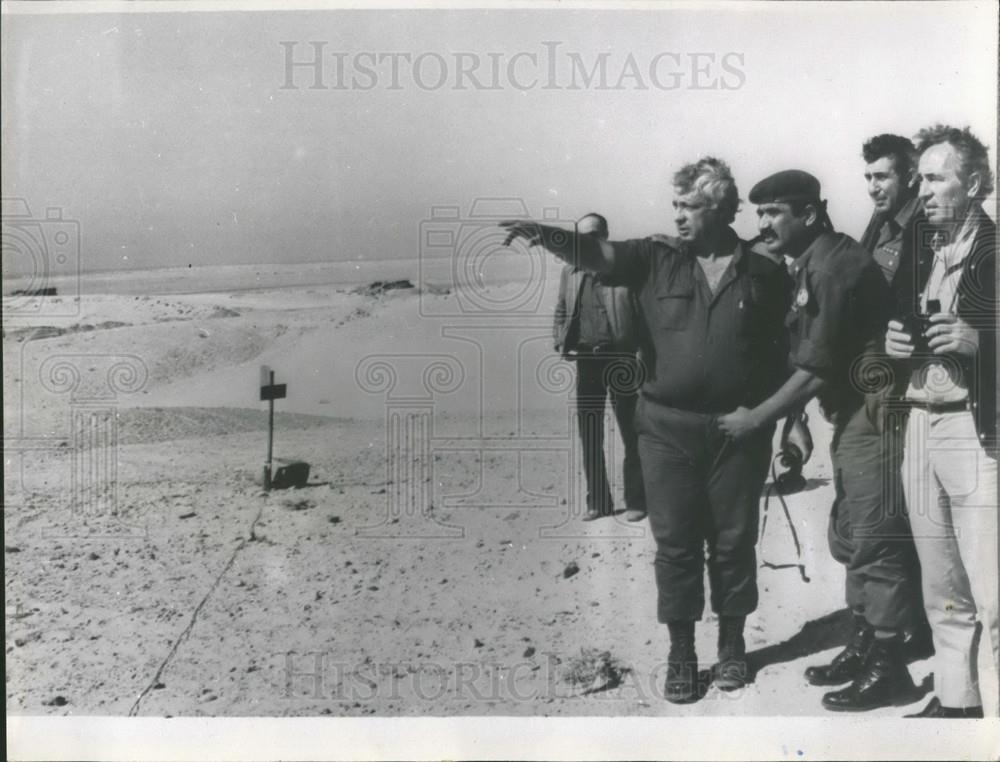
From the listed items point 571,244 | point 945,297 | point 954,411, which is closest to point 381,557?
point 571,244

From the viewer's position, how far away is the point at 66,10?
10.3 feet

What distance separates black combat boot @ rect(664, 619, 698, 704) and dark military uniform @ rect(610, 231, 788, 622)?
9cm

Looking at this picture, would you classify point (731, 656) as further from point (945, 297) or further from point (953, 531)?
point (945, 297)

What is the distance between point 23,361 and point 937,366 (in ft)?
10.8

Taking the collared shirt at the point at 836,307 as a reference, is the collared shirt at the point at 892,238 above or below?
above

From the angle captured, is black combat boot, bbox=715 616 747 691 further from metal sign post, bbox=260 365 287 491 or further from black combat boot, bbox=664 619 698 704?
metal sign post, bbox=260 365 287 491

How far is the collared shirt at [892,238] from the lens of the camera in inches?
117

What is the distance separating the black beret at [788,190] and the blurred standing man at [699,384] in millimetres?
85

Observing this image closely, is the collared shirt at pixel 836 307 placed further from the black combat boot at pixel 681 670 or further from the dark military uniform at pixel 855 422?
the black combat boot at pixel 681 670

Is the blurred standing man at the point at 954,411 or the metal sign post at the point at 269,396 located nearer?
the blurred standing man at the point at 954,411

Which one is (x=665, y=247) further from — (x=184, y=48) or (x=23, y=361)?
(x=23, y=361)

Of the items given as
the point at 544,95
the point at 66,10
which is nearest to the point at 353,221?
the point at 544,95

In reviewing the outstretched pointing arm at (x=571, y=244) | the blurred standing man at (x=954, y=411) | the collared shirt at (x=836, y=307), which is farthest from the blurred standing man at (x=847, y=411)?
the outstretched pointing arm at (x=571, y=244)

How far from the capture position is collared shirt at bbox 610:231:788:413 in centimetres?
295
